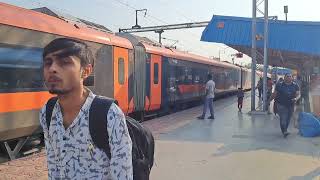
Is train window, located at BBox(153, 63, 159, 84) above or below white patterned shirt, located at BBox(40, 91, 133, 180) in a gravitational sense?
above

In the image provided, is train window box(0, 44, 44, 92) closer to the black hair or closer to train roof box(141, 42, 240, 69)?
the black hair

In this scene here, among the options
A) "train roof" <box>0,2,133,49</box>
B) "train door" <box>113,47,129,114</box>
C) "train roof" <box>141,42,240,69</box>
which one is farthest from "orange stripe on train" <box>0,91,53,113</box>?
"train roof" <box>141,42,240,69</box>

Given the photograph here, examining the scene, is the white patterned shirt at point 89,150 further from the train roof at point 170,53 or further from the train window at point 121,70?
the train roof at point 170,53

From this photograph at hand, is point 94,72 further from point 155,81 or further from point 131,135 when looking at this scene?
point 131,135

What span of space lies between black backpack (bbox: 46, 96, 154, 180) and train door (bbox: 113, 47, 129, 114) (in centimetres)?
1033

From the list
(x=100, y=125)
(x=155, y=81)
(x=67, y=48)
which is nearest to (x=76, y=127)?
(x=100, y=125)

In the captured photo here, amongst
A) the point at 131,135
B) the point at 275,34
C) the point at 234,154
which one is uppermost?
the point at 275,34

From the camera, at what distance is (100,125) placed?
7.86 ft

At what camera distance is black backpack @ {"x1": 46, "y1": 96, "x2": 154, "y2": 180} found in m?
2.40

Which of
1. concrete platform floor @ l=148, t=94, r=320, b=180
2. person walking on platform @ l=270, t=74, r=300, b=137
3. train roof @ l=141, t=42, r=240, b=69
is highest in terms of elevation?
train roof @ l=141, t=42, r=240, b=69

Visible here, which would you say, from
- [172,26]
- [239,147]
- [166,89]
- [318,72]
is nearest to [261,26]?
[166,89]

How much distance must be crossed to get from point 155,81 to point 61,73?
1484 centimetres

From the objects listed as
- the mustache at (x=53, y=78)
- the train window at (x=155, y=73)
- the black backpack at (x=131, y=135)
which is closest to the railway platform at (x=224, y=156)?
the train window at (x=155, y=73)

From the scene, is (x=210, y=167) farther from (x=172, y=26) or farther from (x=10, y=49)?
(x=172, y=26)
